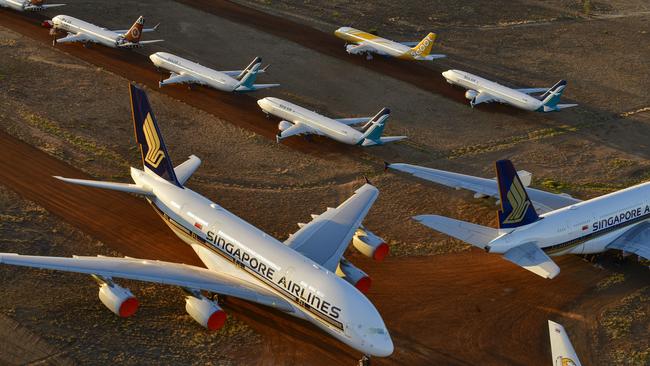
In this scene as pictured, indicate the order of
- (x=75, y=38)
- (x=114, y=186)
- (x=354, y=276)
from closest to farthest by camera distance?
(x=354, y=276), (x=114, y=186), (x=75, y=38)

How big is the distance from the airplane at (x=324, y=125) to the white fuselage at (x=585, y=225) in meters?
20.0

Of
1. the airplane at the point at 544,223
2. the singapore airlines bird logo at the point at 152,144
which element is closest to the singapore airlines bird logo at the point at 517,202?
the airplane at the point at 544,223

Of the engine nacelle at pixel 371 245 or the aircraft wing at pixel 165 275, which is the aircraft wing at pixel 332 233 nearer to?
the engine nacelle at pixel 371 245

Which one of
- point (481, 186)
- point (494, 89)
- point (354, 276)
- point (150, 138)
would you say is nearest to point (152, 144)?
point (150, 138)

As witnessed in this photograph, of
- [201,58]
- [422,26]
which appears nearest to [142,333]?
[201,58]

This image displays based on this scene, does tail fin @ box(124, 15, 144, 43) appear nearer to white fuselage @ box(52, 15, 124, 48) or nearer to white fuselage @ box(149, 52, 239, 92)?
white fuselage @ box(52, 15, 124, 48)

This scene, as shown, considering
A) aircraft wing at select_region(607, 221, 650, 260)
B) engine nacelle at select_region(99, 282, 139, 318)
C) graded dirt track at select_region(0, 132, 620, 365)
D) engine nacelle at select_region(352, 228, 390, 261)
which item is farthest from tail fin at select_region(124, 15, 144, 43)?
aircraft wing at select_region(607, 221, 650, 260)

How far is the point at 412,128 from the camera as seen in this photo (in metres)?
73.6

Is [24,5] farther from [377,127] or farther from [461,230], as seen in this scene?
[461,230]

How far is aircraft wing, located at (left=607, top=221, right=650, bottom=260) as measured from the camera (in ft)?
170

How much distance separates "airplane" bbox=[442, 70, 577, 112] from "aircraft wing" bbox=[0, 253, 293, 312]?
1711 inches

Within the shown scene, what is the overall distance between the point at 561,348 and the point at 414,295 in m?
10.9

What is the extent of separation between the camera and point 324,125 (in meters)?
68.4

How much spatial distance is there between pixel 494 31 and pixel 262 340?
7143 cm
